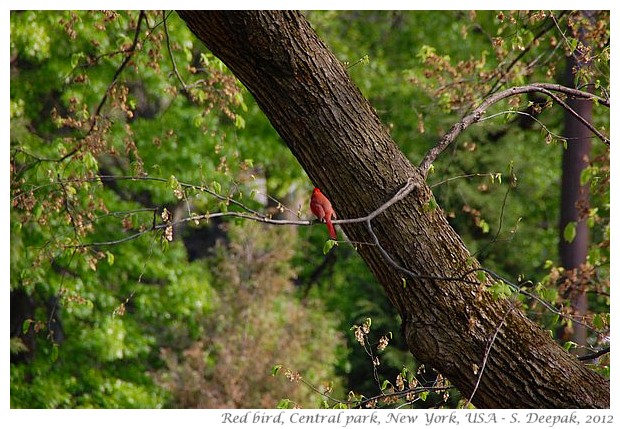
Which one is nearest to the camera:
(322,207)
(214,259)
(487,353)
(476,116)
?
(487,353)

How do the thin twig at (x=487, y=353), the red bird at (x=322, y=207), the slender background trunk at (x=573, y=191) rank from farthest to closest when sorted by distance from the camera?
1. the slender background trunk at (x=573, y=191)
2. the red bird at (x=322, y=207)
3. the thin twig at (x=487, y=353)

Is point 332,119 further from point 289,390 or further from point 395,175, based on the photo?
point 289,390

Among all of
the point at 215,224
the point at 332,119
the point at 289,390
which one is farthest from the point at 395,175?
the point at 215,224

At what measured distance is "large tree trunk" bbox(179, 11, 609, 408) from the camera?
3.05 m

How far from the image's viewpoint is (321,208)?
325 cm

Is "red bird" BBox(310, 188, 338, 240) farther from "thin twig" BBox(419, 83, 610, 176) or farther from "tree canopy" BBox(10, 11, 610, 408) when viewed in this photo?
"tree canopy" BBox(10, 11, 610, 408)

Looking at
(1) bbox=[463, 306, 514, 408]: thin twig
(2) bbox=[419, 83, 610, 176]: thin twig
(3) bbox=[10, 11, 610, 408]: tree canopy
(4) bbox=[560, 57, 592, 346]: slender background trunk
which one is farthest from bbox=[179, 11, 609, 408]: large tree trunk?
(4) bbox=[560, 57, 592, 346]: slender background trunk

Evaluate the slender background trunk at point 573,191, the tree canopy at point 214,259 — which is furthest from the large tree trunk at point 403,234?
the slender background trunk at point 573,191

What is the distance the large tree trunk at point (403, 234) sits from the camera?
10.0 ft

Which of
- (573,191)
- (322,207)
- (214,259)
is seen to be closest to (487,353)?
(322,207)

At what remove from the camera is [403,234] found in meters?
3.09

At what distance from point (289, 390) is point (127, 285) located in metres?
2.47

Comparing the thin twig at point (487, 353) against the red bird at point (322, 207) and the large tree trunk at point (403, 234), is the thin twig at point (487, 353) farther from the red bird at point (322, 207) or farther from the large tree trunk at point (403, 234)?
the red bird at point (322, 207)

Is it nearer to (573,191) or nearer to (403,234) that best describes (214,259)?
(573,191)
